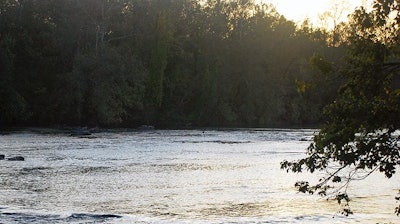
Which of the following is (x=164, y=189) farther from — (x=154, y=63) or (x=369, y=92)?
(x=154, y=63)

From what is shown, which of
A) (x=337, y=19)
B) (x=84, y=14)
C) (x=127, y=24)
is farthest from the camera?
(x=337, y=19)

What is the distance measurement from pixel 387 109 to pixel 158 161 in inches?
974

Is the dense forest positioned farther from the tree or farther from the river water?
the tree

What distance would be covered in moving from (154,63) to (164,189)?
6500 centimetres

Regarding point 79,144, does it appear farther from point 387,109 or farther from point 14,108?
point 387,109

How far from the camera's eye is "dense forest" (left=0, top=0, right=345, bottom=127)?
7919 cm

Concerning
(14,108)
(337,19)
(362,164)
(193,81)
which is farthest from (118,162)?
(337,19)

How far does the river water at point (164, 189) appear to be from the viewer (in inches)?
782

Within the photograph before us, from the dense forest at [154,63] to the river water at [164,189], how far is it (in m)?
32.3

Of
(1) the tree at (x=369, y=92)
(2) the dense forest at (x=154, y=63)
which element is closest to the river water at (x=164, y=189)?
(1) the tree at (x=369, y=92)

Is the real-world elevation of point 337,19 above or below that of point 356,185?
above

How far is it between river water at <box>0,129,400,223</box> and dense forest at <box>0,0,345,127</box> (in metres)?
32.3

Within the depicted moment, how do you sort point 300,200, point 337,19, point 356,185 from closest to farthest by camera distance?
point 300,200 → point 356,185 → point 337,19

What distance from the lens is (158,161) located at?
36250 millimetres
